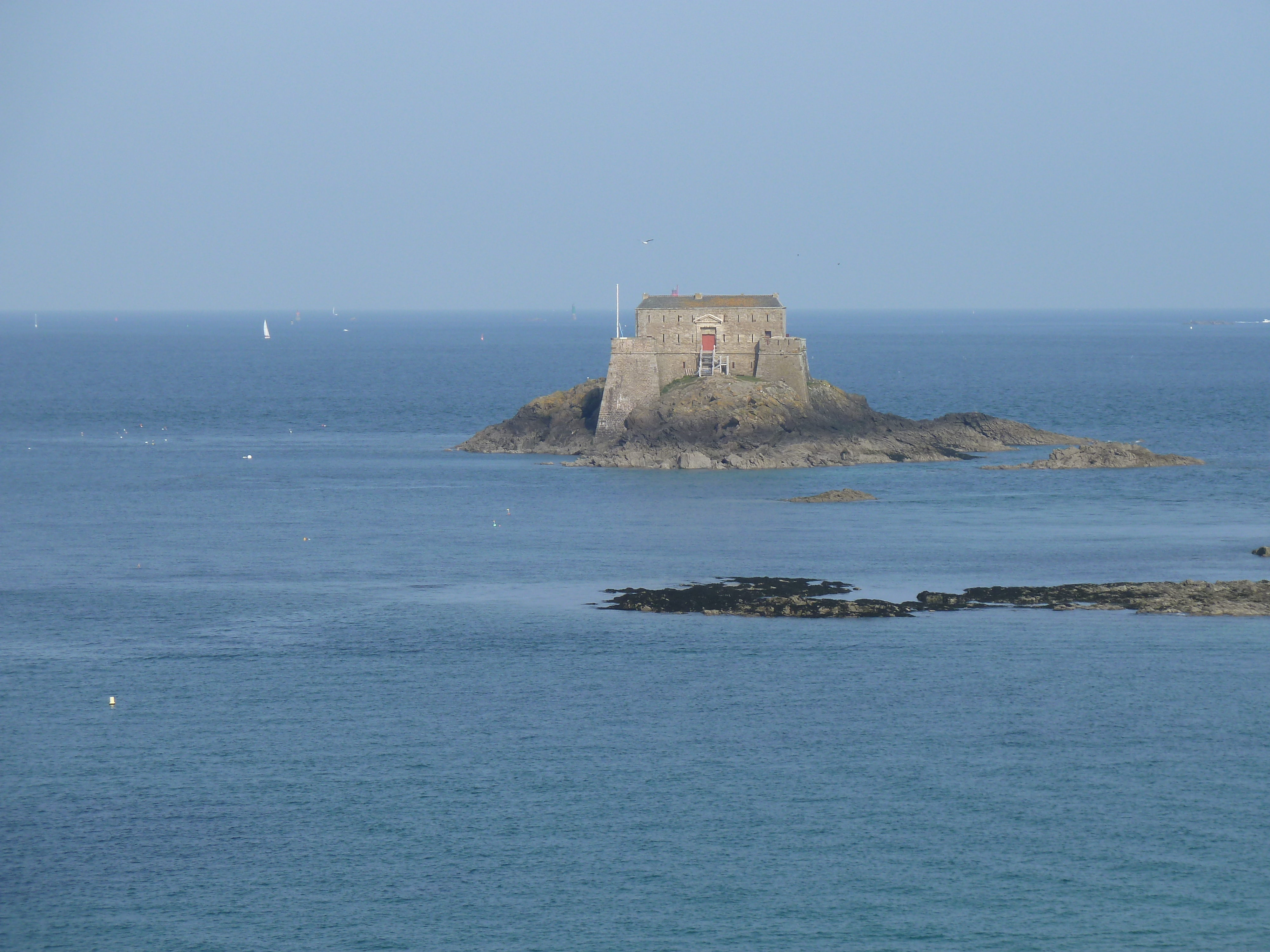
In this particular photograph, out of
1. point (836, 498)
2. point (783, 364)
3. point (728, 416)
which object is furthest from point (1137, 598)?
point (783, 364)

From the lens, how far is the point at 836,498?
81562 millimetres

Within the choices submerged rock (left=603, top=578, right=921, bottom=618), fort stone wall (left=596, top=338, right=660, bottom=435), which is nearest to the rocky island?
fort stone wall (left=596, top=338, right=660, bottom=435)

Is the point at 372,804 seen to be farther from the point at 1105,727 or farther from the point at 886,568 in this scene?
the point at 886,568

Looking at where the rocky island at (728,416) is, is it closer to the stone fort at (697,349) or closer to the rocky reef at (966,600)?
the stone fort at (697,349)

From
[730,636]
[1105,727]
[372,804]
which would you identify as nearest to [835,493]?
[730,636]

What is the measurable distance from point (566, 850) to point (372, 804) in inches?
218

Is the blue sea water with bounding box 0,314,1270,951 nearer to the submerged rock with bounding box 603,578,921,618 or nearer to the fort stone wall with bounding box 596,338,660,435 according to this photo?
the submerged rock with bounding box 603,578,921,618

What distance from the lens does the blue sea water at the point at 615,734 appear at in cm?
3338

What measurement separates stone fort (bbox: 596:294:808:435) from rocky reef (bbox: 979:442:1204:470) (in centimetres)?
1428

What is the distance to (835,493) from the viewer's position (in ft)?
269

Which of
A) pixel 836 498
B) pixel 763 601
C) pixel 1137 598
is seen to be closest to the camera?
pixel 1137 598

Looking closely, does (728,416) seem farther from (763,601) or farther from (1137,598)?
(1137,598)

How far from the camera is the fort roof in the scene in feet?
329

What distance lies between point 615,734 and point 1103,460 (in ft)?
193
